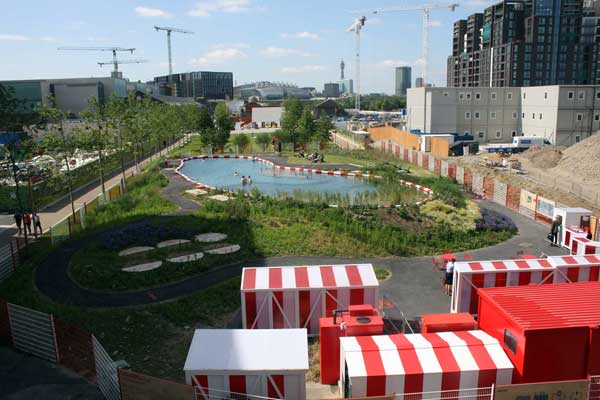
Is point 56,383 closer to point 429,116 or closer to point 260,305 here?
point 260,305

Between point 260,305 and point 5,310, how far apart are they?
22.5 ft

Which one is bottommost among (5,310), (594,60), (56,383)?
(56,383)

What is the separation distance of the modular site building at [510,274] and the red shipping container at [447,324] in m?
3.31

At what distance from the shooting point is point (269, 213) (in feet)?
81.4

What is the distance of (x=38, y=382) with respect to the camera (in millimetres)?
11633

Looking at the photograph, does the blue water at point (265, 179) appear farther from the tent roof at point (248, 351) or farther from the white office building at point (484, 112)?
the white office building at point (484, 112)

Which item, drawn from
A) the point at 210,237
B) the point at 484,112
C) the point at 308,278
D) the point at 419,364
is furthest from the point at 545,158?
the point at 419,364

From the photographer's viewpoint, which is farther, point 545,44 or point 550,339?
point 545,44

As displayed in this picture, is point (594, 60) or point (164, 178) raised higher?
point (594, 60)

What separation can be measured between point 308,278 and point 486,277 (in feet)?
18.0

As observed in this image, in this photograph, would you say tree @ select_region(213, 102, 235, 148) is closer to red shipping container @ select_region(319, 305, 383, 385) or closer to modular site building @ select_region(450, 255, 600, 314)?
modular site building @ select_region(450, 255, 600, 314)

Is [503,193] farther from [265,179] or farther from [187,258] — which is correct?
[187,258]

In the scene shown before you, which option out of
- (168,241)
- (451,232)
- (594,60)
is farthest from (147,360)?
(594,60)

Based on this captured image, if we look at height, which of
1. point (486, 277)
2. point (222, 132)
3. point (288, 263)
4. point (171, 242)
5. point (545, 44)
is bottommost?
point (288, 263)
